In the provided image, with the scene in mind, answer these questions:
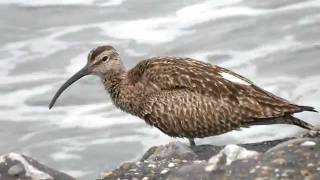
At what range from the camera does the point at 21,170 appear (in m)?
12.3

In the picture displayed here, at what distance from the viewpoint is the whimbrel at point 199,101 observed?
14672mm

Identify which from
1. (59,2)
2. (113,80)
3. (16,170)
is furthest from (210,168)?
(59,2)

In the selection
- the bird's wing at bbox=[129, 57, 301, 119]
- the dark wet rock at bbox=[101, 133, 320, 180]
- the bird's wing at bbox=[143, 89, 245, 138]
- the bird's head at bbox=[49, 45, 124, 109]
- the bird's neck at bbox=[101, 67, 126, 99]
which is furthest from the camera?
the bird's head at bbox=[49, 45, 124, 109]

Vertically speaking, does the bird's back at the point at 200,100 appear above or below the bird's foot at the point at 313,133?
above

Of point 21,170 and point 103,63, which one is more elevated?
point 103,63

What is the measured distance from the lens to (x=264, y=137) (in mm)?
20859

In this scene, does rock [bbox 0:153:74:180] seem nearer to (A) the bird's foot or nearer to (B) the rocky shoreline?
(B) the rocky shoreline

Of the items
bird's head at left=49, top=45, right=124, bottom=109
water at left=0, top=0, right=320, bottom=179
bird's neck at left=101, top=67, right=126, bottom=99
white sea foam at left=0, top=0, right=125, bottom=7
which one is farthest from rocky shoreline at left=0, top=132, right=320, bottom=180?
white sea foam at left=0, top=0, right=125, bottom=7

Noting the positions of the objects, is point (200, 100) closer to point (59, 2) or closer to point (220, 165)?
point (220, 165)

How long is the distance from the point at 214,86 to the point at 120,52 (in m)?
11.1

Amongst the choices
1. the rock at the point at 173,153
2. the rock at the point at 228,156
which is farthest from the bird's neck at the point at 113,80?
the rock at the point at 228,156

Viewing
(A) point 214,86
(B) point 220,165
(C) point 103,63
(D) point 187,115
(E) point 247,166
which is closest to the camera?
(E) point 247,166

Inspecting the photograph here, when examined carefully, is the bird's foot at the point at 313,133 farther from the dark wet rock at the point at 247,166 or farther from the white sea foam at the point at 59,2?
the white sea foam at the point at 59,2

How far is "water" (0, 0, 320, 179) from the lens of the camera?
21.2 metres
